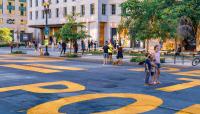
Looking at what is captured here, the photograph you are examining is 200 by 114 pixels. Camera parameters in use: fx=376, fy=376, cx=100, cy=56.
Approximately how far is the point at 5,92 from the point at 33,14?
70.9 m

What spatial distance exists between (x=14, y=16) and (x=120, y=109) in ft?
324

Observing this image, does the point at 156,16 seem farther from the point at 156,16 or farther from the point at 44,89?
the point at 44,89

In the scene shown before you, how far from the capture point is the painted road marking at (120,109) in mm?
10672

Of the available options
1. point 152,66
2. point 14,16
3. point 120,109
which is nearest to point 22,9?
point 14,16

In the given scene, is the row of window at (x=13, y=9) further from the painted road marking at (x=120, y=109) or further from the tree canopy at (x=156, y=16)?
the painted road marking at (x=120, y=109)

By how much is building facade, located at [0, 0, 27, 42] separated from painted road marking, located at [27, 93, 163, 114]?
291 feet

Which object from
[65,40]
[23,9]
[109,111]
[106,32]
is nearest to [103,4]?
[106,32]

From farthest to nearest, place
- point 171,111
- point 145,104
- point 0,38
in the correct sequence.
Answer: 1. point 0,38
2. point 145,104
3. point 171,111

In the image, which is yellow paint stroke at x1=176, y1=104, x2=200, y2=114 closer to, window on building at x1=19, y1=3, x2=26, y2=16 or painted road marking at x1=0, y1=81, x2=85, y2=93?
painted road marking at x1=0, y1=81, x2=85, y2=93

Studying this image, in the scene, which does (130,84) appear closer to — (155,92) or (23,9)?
(155,92)

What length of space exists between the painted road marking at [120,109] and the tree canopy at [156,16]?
18.4 metres

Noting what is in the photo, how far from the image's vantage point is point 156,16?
33562mm

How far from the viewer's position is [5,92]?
13867 millimetres

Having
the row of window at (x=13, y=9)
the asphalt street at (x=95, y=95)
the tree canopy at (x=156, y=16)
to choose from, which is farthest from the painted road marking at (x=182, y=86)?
the row of window at (x=13, y=9)
